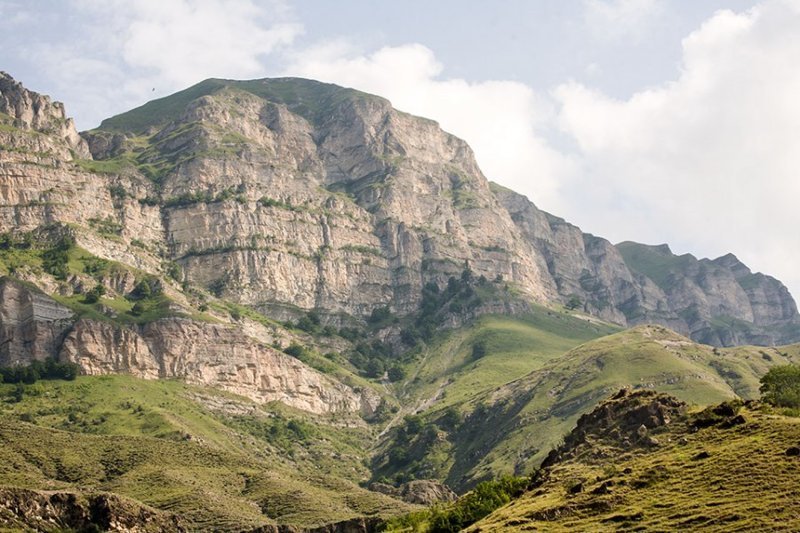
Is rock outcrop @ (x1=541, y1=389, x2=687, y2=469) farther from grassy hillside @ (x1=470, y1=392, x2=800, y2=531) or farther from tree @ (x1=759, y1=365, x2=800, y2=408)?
tree @ (x1=759, y1=365, x2=800, y2=408)

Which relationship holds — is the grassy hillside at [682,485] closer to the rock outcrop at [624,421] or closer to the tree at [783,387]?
the rock outcrop at [624,421]

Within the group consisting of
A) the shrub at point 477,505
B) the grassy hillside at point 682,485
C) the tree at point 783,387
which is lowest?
the shrub at point 477,505

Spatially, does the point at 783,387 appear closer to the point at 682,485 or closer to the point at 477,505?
the point at 477,505

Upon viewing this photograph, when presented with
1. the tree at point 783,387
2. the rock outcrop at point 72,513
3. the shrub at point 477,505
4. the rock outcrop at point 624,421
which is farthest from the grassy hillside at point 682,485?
the rock outcrop at point 72,513

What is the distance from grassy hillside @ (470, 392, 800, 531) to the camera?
86.2 m

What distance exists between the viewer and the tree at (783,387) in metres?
126

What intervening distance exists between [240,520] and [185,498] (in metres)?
12.3

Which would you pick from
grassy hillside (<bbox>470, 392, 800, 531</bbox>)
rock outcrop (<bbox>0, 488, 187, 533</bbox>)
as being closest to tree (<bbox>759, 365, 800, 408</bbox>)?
grassy hillside (<bbox>470, 392, 800, 531</bbox>)

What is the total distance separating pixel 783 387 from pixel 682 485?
48.6 metres

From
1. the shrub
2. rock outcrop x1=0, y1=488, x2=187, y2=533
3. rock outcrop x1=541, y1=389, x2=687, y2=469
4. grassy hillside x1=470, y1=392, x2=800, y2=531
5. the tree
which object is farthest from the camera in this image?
rock outcrop x1=0, y1=488, x2=187, y2=533

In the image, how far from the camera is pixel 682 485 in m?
97.7

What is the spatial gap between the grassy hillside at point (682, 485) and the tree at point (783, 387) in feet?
34.0

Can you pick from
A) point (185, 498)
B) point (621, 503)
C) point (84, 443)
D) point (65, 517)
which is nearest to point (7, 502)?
point (65, 517)

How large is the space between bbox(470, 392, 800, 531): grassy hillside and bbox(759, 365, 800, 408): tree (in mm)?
10370
